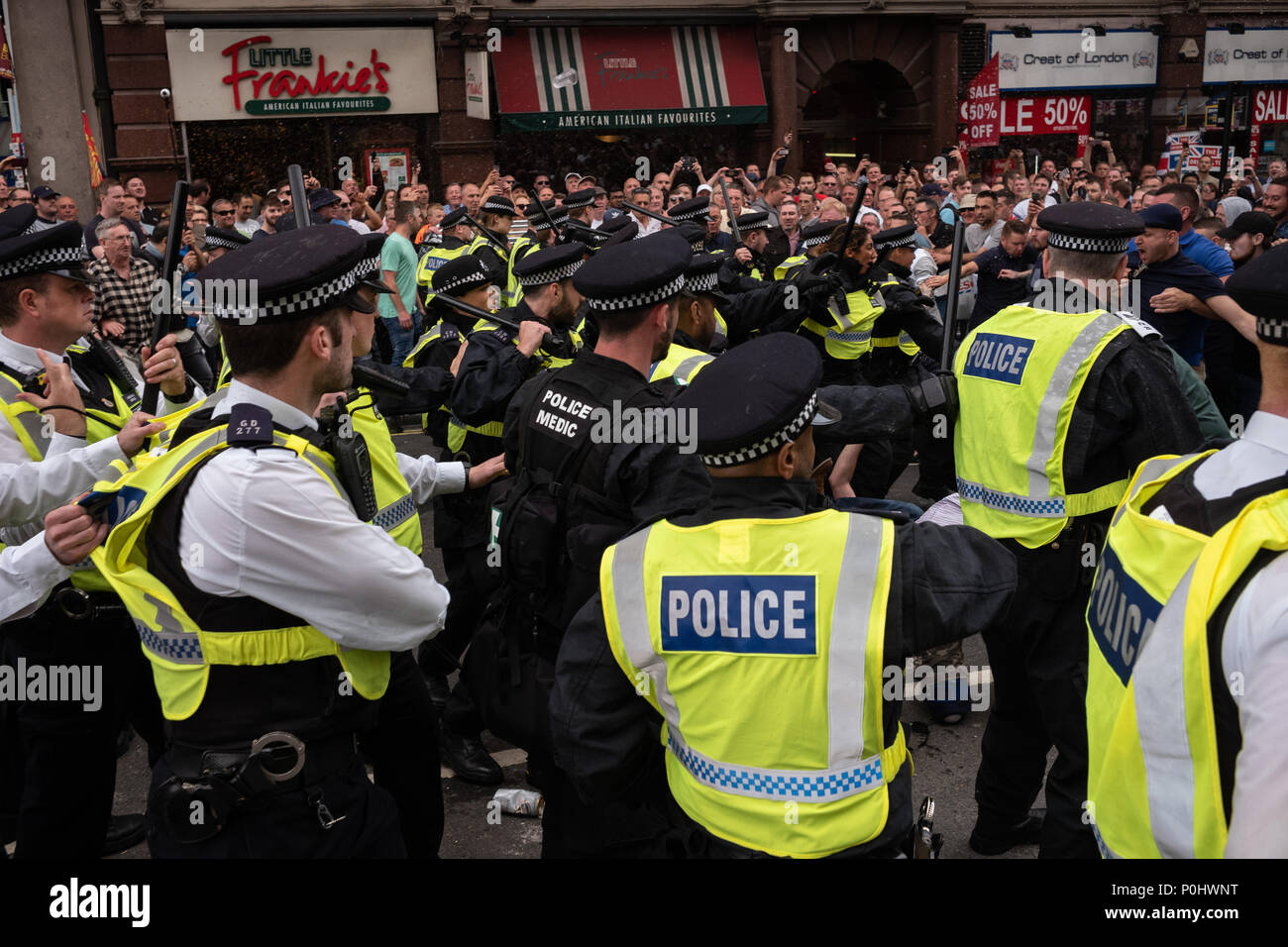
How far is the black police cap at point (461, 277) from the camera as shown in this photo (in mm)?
5531

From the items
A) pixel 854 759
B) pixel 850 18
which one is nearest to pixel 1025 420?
pixel 854 759

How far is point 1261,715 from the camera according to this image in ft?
4.97

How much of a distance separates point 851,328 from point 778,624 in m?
4.61

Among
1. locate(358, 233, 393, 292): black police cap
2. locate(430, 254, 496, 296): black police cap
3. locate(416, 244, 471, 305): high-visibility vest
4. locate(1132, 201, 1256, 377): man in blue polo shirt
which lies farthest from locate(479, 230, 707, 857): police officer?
locate(416, 244, 471, 305): high-visibility vest

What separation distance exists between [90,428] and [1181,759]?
10.4 feet

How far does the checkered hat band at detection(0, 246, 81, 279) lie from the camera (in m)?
3.40

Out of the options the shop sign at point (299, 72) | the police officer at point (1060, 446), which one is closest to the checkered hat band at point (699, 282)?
the police officer at point (1060, 446)

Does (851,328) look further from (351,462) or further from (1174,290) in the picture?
(351,462)

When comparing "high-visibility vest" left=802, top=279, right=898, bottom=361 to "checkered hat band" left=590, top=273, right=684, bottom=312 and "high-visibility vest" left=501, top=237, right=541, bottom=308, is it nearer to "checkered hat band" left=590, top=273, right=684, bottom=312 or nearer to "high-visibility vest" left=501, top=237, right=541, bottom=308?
"high-visibility vest" left=501, top=237, right=541, bottom=308

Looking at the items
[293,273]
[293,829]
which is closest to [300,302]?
[293,273]

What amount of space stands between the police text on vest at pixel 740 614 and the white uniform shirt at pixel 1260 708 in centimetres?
69

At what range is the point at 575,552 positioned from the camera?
3.09 metres

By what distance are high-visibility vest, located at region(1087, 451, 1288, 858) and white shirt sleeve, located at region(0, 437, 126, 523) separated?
103 inches

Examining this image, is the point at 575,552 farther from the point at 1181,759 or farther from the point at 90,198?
the point at 90,198
